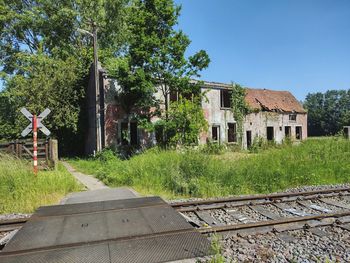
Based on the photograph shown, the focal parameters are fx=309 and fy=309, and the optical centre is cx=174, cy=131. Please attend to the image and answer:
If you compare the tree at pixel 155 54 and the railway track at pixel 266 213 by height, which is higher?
the tree at pixel 155 54

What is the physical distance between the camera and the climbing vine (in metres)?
26.1

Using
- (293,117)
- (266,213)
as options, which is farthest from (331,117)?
(266,213)

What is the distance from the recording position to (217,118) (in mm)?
25703

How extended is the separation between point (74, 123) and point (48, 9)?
15112 millimetres

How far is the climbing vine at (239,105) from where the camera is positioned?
85.7 ft

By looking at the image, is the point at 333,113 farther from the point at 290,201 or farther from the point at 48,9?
the point at 290,201

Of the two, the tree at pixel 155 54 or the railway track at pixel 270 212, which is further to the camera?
the tree at pixel 155 54

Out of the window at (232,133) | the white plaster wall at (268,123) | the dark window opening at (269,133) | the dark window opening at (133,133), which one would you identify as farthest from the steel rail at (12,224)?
the dark window opening at (269,133)

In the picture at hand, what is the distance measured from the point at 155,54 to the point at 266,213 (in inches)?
587

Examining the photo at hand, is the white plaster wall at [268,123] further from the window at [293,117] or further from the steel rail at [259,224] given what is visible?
the steel rail at [259,224]

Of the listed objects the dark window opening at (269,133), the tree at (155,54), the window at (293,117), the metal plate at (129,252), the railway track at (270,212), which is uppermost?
the tree at (155,54)

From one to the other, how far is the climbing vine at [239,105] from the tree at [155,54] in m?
6.84

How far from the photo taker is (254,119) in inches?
1114

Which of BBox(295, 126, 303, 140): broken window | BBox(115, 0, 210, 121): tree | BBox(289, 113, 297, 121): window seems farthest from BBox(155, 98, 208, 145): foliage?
BBox(295, 126, 303, 140): broken window
